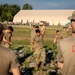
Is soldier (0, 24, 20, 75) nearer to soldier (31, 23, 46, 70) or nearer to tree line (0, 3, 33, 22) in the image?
soldier (31, 23, 46, 70)

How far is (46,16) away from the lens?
96625mm

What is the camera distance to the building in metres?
94.4

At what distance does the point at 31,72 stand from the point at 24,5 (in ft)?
441

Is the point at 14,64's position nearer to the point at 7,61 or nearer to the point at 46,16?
the point at 7,61

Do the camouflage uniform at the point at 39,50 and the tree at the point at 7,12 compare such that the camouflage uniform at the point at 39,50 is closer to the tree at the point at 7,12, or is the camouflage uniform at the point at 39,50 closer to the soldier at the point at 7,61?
the soldier at the point at 7,61

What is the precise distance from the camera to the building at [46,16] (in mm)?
94438

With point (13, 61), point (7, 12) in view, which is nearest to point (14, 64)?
point (13, 61)

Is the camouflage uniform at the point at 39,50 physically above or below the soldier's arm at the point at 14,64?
below

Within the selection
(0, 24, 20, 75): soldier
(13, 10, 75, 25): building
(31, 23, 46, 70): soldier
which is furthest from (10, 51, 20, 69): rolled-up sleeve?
(13, 10, 75, 25): building

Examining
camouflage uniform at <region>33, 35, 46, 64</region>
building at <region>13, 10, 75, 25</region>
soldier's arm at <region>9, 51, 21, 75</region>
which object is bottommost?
building at <region>13, 10, 75, 25</region>

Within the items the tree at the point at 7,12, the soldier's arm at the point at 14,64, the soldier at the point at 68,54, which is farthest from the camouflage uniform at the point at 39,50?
the tree at the point at 7,12

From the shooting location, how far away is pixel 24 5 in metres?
145

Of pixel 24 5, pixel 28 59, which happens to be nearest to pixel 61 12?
pixel 24 5

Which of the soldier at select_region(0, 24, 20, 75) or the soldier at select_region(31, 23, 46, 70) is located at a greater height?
the soldier at select_region(0, 24, 20, 75)
